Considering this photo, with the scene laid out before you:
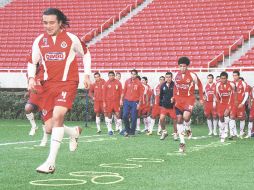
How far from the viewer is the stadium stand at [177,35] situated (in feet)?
104

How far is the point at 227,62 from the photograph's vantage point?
30.3 metres

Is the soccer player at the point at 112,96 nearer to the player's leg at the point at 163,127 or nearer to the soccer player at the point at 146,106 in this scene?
the soccer player at the point at 146,106

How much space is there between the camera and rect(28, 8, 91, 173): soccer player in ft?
30.2

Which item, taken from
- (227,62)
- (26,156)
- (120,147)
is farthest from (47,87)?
(227,62)

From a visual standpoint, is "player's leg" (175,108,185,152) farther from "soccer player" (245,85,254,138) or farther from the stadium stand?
the stadium stand

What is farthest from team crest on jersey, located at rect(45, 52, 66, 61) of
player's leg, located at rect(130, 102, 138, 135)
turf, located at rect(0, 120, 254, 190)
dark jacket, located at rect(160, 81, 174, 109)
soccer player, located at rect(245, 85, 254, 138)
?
soccer player, located at rect(245, 85, 254, 138)

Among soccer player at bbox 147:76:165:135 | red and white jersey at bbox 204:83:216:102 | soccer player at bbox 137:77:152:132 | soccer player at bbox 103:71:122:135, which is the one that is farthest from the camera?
soccer player at bbox 137:77:152:132

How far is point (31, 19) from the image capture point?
39750 millimetres

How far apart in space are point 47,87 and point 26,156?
367 cm

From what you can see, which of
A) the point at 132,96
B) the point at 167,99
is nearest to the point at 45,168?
the point at 167,99

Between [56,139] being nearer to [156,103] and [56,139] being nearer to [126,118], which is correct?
[126,118]

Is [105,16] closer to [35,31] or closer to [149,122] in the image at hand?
[35,31]

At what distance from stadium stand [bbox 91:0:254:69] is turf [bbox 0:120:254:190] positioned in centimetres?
1482

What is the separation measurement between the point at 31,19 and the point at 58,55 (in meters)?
31.0
